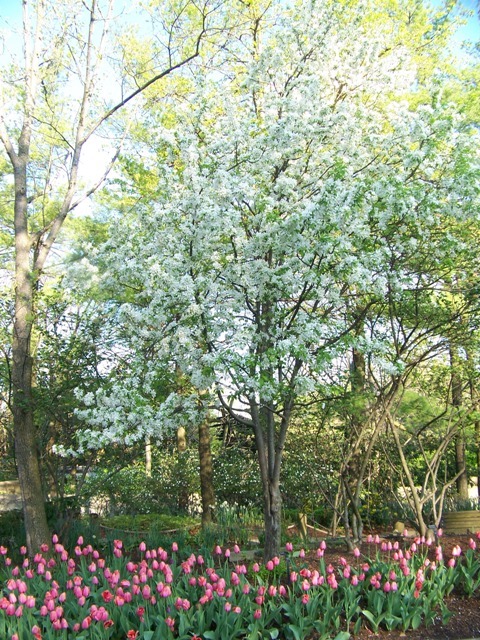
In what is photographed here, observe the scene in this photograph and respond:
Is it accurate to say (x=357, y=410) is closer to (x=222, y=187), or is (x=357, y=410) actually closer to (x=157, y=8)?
(x=222, y=187)

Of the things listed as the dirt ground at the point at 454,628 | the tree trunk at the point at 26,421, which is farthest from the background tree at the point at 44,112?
the dirt ground at the point at 454,628

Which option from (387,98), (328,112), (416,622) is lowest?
(416,622)

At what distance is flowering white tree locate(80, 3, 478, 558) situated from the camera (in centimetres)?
511

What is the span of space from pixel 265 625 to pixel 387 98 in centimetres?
631

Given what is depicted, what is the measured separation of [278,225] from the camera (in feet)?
17.2

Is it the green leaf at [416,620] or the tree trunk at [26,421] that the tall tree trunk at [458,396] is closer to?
the green leaf at [416,620]

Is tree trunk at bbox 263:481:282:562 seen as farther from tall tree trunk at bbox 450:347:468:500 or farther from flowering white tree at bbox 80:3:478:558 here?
tall tree trunk at bbox 450:347:468:500

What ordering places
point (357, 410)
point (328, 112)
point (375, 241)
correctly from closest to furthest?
point (375, 241), point (328, 112), point (357, 410)

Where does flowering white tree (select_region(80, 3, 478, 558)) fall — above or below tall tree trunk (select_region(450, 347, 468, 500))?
above

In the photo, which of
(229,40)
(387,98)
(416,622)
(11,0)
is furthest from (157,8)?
(416,622)

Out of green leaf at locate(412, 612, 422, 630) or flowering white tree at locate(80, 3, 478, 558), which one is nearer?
Result: green leaf at locate(412, 612, 422, 630)

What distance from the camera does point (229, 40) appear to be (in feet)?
29.6

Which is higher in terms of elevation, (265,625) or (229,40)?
(229,40)

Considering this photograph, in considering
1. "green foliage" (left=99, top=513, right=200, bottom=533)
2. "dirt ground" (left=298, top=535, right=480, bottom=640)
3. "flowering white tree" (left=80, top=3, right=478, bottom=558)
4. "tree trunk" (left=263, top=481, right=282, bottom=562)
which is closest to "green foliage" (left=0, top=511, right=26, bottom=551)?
"green foliage" (left=99, top=513, right=200, bottom=533)
